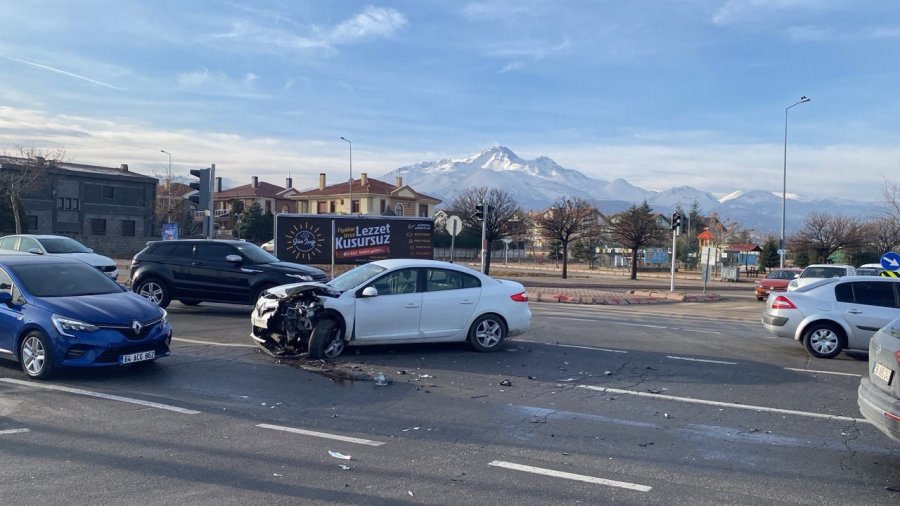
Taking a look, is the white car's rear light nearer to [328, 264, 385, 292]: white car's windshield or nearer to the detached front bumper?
the detached front bumper

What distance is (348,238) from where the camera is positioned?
28.2 meters

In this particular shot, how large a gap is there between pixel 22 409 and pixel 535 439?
5.29 m

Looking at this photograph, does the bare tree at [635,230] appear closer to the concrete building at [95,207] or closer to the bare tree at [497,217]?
the bare tree at [497,217]

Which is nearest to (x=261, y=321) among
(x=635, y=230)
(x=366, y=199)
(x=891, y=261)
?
(x=891, y=261)

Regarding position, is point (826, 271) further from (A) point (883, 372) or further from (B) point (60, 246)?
(B) point (60, 246)

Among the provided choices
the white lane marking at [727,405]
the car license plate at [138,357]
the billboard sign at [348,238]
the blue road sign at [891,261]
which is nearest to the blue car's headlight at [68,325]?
the car license plate at [138,357]

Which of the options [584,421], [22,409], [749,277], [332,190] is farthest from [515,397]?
[332,190]

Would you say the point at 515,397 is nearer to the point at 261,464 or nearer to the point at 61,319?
the point at 261,464

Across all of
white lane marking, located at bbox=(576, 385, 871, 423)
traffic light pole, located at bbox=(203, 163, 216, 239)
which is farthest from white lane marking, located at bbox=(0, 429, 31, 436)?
traffic light pole, located at bbox=(203, 163, 216, 239)

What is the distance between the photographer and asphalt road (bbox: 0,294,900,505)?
5.43 metres

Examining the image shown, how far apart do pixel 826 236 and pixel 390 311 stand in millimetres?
52958

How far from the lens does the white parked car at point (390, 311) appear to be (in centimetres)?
1045

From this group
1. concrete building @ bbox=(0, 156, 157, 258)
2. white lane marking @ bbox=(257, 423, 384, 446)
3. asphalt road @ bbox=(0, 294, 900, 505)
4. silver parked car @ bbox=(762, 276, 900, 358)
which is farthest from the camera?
concrete building @ bbox=(0, 156, 157, 258)

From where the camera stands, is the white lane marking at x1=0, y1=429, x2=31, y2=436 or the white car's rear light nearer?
the white lane marking at x1=0, y1=429, x2=31, y2=436
